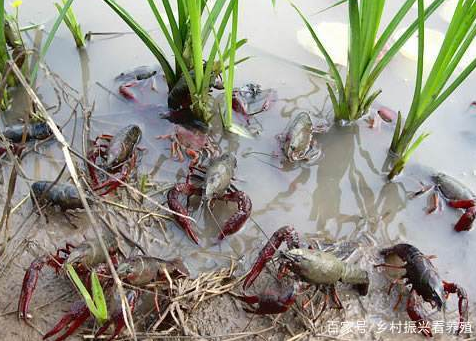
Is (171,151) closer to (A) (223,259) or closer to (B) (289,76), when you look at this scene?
(A) (223,259)

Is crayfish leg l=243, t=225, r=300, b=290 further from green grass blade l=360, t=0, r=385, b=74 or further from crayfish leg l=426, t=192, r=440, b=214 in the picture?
green grass blade l=360, t=0, r=385, b=74

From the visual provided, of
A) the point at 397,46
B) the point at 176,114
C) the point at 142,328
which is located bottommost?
the point at 142,328

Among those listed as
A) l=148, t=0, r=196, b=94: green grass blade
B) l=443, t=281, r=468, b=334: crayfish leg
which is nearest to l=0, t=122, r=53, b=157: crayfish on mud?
l=148, t=0, r=196, b=94: green grass blade

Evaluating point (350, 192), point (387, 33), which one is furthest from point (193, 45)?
point (350, 192)

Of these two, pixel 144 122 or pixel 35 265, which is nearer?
pixel 35 265

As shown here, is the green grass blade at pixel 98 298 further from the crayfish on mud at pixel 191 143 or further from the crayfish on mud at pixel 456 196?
the crayfish on mud at pixel 456 196

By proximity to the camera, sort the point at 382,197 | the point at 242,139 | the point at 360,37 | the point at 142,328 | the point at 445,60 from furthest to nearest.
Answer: the point at 242,139 → the point at 382,197 → the point at 360,37 → the point at 445,60 → the point at 142,328

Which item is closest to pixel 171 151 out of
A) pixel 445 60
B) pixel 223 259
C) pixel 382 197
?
pixel 223 259
